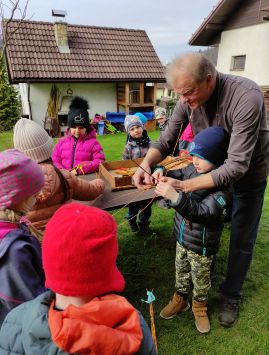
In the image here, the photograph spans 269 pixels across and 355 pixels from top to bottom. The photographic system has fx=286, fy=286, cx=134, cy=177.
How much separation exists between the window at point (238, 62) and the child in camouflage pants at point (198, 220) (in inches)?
413

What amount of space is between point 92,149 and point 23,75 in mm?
10100

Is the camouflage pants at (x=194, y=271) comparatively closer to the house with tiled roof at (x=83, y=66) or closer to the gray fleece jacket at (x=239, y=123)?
the gray fleece jacket at (x=239, y=123)

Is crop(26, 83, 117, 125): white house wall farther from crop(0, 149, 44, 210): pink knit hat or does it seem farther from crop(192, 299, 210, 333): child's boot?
crop(0, 149, 44, 210): pink knit hat

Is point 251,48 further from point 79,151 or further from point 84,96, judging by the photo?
point 79,151

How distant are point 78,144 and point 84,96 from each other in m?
11.0

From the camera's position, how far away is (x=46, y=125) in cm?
1227

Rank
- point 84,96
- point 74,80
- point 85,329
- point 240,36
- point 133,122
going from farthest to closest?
point 84,96 < point 74,80 < point 240,36 < point 133,122 < point 85,329

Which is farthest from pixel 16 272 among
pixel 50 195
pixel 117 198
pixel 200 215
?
pixel 117 198

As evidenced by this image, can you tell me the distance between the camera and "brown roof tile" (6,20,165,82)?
481 inches

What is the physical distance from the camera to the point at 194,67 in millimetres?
1854

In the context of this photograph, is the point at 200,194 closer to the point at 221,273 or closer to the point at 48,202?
the point at 48,202

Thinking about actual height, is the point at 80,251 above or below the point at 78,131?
above

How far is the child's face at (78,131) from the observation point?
11.2 ft

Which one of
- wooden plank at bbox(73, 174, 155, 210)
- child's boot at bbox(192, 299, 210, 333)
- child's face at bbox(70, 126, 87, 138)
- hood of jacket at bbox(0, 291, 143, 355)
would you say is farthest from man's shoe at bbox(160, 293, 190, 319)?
child's face at bbox(70, 126, 87, 138)
